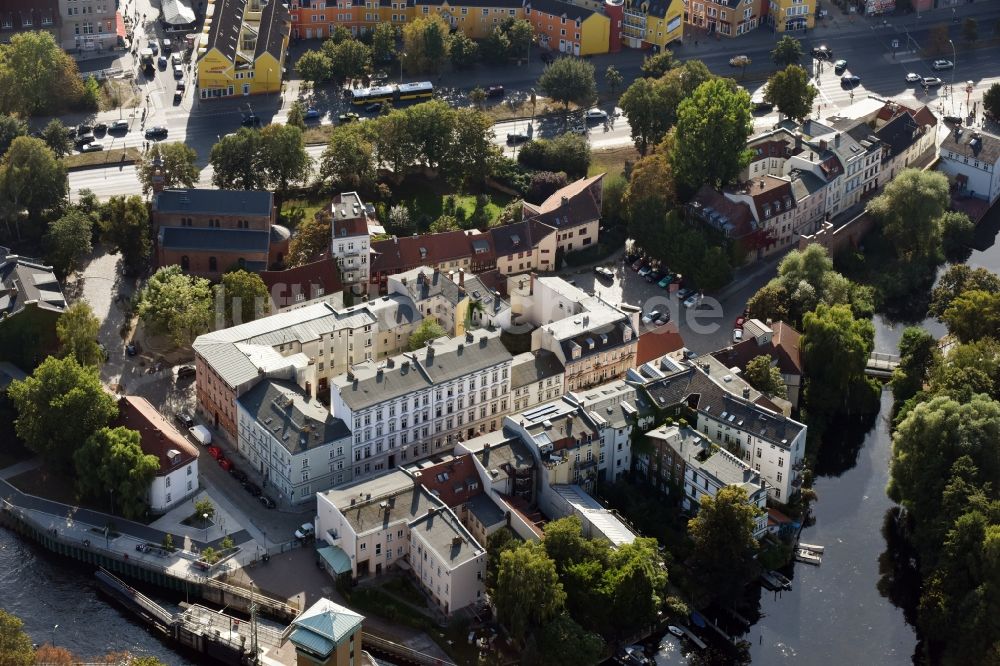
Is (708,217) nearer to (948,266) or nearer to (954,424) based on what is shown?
(948,266)

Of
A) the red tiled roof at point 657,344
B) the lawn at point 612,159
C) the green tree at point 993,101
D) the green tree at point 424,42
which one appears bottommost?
the red tiled roof at point 657,344

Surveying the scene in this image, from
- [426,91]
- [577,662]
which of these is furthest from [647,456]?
[426,91]

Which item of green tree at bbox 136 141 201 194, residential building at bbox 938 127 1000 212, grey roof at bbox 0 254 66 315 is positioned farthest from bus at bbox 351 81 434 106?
residential building at bbox 938 127 1000 212

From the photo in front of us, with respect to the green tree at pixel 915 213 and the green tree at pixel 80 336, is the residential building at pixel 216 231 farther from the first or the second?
the green tree at pixel 915 213

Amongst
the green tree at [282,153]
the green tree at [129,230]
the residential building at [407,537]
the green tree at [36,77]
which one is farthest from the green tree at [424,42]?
the residential building at [407,537]

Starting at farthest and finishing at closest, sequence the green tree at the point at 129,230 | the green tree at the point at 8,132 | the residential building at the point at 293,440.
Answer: the green tree at the point at 8,132
the green tree at the point at 129,230
the residential building at the point at 293,440

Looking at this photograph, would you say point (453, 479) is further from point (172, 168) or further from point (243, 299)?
point (172, 168)

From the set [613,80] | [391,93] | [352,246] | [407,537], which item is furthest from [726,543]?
[391,93]
